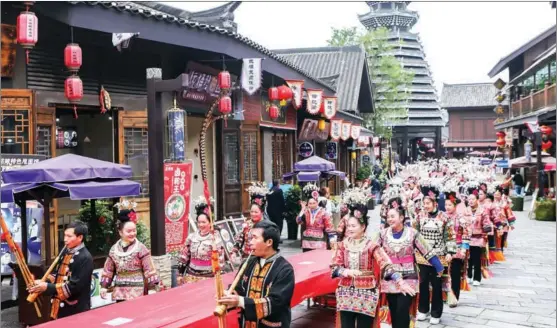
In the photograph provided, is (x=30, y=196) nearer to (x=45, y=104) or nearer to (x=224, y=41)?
(x=45, y=104)

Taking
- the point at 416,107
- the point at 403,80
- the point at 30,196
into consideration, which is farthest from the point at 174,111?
the point at 416,107

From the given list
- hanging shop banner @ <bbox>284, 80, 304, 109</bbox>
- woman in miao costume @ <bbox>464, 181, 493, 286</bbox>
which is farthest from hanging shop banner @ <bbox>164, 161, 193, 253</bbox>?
hanging shop banner @ <bbox>284, 80, 304, 109</bbox>

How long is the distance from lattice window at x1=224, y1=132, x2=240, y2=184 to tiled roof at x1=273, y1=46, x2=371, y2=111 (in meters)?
13.0

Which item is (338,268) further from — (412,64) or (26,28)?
(412,64)

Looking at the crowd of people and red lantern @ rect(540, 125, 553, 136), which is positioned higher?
red lantern @ rect(540, 125, 553, 136)

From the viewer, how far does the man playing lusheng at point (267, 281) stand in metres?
4.71

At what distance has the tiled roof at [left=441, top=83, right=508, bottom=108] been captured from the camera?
56.5 metres

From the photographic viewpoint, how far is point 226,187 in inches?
608

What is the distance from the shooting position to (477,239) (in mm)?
10891

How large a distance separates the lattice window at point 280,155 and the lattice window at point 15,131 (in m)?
10.3

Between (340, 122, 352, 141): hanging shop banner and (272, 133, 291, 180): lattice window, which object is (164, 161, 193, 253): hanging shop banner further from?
(340, 122, 352, 141): hanging shop banner

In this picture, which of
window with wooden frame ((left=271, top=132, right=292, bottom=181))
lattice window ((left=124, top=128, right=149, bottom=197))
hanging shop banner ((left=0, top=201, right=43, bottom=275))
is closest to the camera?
hanging shop banner ((left=0, top=201, right=43, bottom=275))

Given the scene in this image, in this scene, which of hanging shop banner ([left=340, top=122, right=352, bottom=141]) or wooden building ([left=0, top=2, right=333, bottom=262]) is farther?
hanging shop banner ([left=340, top=122, right=352, bottom=141])

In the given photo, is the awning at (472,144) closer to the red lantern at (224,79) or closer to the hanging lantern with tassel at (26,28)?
the red lantern at (224,79)
